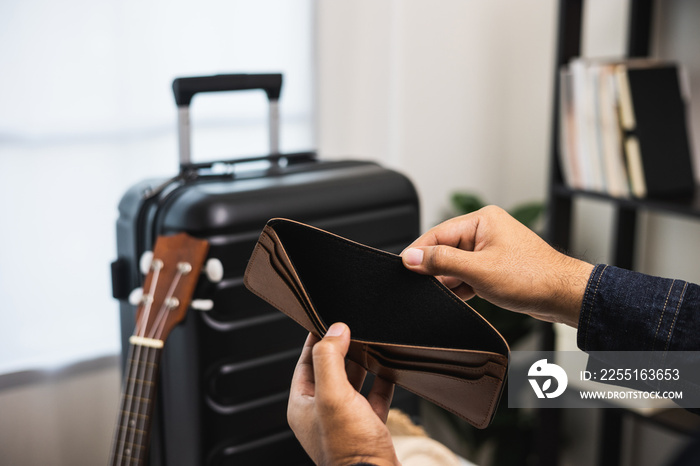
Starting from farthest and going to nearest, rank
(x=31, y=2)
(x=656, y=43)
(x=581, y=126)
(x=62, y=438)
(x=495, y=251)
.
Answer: (x=656, y=43), (x=581, y=126), (x=62, y=438), (x=31, y=2), (x=495, y=251)

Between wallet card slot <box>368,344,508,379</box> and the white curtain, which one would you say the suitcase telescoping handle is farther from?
wallet card slot <box>368,344,508,379</box>

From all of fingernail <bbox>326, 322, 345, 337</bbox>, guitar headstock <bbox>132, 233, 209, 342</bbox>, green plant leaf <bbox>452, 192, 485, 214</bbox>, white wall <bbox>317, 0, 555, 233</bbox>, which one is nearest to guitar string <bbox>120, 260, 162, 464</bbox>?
guitar headstock <bbox>132, 233, 209, 342</bbox>

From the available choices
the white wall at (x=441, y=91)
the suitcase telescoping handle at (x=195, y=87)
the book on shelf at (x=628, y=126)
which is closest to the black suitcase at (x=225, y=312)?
the suitcase telescoping handle at (x=195, y=87)

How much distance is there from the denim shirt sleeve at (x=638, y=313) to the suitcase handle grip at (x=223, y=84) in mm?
683

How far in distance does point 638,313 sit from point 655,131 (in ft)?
2.68

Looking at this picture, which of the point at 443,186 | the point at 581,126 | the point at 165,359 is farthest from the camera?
the point at 443,186

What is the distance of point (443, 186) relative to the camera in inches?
76.3

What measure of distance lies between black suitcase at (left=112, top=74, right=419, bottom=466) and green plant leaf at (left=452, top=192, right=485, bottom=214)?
0.67 metres

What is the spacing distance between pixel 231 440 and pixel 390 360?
1.60 ft

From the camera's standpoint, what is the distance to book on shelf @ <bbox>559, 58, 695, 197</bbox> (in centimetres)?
150

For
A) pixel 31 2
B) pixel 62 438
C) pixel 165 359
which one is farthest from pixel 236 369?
pixel 31 2

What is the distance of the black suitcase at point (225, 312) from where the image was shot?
41.4 inches

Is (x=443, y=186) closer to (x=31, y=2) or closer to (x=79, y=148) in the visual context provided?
(x=79, y=148)

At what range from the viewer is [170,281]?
1.04 metres
